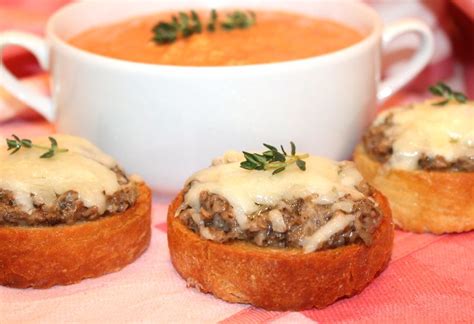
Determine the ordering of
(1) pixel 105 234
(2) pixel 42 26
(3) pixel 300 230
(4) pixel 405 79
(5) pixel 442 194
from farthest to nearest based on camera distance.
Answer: (2) pixel 42 26 → (4) pixel 405 79 → (5) pixel 442 194 → (1) pixel 105 234 → (3) pixel 300 230

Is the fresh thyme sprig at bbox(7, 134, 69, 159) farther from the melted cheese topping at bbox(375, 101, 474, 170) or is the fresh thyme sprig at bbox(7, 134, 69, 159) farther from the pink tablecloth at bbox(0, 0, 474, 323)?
the melted cheese topping at bbox(375, 101, 474, 170)

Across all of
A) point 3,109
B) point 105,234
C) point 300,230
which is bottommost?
point 3,109

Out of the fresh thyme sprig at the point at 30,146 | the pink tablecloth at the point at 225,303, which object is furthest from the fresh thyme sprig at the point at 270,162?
the fresh thyme sprig at the point at 30,146

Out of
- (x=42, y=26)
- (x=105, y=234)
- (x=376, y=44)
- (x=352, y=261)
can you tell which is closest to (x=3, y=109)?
(x=42, y=26)

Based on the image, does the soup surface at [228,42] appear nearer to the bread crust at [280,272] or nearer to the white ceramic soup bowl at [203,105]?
the white ceramic soup bowl at [203,105]

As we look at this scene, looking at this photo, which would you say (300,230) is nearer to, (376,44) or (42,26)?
(376,44)

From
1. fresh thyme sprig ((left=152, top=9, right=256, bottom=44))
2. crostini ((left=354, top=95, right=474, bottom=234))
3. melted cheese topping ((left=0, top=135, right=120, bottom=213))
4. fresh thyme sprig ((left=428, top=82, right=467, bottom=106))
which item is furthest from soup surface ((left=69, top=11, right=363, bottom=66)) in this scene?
melted cheese topping ((left=0, top=135, right=120, bottom=213))

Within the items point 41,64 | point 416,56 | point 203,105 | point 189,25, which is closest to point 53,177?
point 203,105

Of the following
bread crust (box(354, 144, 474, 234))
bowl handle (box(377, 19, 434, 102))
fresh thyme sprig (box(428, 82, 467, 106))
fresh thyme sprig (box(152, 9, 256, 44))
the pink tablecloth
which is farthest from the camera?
bowl handle (box(377, 19, 434, 102))
